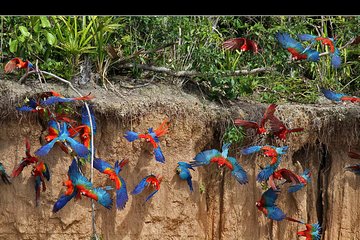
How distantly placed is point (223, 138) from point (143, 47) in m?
0.86

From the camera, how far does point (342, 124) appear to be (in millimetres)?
5852

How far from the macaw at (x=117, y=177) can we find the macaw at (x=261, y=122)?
2.67 feet

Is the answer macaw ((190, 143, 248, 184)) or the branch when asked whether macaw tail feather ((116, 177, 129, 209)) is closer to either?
macaw ((190, 143, 248, 184))

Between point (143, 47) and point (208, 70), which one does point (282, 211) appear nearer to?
point (208, 70)

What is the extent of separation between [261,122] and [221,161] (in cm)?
36

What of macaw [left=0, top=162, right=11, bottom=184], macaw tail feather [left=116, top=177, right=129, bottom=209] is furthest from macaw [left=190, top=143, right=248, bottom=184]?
macaw [left=0, top=162, right=11, bottom=184]

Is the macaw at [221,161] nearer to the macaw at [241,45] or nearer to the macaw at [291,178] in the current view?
the macaw at [291,178]

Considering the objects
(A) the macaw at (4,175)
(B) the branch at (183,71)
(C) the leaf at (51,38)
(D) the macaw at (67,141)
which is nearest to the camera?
(D) the macaw at (67,141)

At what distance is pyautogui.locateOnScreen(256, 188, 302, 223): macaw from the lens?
5.57 m

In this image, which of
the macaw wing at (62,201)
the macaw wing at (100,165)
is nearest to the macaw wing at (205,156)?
the macaw wing at (100,165)

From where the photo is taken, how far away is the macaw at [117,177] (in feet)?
17.2

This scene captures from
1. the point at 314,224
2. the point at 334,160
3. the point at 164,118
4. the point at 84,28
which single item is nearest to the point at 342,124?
the point at 334,160

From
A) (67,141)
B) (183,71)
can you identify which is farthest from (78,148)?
(183,71)

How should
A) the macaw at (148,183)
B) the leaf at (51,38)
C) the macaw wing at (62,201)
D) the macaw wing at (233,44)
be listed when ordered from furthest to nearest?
the macaw wing at (233,44), the leaf at (51,38), the macaw at (148,183), the macaw wing at (62,201)
